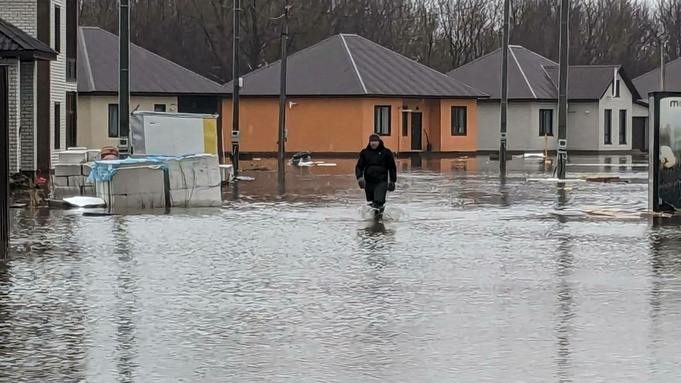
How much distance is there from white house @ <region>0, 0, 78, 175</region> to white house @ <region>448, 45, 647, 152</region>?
1344 inches

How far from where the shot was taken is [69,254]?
16.1m

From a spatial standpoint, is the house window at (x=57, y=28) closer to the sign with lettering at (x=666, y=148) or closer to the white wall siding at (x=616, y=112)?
the sign with lettering at (x=666, y=148)

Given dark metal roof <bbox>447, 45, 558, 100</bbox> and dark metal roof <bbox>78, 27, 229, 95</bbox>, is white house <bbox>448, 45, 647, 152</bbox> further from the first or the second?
dark metal roof <bbox>78, 27, 229, 95</bbox>

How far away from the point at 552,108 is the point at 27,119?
42.3m

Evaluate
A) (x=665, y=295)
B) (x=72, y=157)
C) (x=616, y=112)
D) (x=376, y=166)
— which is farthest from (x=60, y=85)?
(x=616, y=112)

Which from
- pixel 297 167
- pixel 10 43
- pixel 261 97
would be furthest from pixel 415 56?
pixel 10 43

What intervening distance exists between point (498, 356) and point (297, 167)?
37691 mm

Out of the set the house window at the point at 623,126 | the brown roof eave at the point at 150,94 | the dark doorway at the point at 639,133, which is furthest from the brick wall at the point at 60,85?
the dark doorway at the point at 639,133

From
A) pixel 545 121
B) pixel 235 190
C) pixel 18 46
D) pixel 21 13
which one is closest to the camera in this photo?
pixel 18 46

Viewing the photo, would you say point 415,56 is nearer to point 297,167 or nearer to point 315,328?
point 297,167

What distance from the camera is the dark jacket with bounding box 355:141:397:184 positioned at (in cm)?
2178

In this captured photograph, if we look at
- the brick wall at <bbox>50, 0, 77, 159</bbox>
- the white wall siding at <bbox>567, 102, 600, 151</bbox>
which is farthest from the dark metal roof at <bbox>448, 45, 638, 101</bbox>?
the brick wall at <bbox>50, 0, 77, 159</bbox>

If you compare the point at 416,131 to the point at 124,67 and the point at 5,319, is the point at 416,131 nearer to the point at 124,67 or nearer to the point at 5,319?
the point at 124,67

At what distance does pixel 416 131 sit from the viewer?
211 ft
